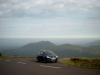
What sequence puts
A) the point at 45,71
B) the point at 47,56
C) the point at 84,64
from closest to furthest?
the point at 45,71, the point at 84,64, the point at 47,56

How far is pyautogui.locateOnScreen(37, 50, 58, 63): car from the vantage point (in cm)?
3132

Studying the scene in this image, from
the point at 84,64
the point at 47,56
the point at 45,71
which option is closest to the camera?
the point at 45,71

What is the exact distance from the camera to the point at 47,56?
31.8m

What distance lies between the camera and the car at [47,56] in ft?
103

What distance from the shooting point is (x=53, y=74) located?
18.1 meters

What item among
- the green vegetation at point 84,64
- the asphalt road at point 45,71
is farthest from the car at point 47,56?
the asphalt road at point 45,71

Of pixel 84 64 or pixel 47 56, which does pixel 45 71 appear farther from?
pixel 47 56

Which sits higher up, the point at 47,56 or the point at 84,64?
the point at 47,56

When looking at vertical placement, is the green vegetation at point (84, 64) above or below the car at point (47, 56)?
below

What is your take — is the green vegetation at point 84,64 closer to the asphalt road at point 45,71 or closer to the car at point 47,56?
the car at point 47,56

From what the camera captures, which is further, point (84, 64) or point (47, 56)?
point (47, 56)

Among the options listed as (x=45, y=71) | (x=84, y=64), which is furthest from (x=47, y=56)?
(x=45, y=71)

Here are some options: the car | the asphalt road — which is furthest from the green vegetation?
the asphalt road

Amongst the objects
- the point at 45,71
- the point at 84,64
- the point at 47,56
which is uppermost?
the point at 47,56
